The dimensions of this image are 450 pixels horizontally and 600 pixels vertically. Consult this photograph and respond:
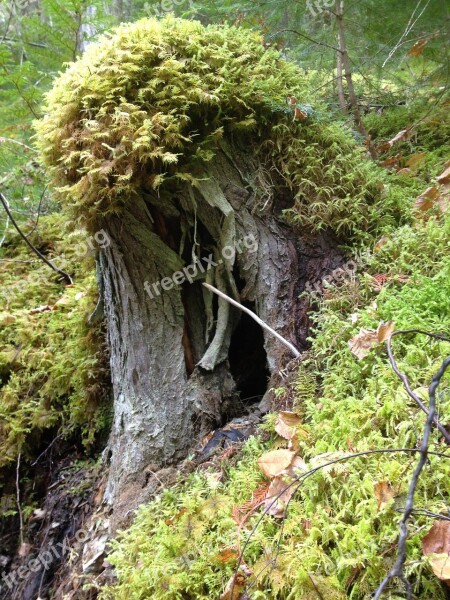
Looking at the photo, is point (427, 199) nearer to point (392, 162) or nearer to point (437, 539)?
point (392, 162)

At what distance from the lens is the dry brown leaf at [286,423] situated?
2.02m

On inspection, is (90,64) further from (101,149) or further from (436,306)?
(436,306)

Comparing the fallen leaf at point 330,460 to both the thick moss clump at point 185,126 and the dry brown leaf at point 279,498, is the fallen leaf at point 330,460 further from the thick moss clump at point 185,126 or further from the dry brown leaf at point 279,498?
the thick moss clump at point 185,126

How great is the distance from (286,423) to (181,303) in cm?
114

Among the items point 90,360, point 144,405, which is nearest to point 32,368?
point 90,360

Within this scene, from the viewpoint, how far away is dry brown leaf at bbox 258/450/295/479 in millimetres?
1804

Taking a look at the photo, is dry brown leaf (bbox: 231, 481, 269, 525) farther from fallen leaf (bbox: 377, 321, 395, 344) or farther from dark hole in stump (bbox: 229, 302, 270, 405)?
dark hole in stump (bbox: 229, 302, 270, 405)

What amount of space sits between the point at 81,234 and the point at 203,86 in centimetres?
125

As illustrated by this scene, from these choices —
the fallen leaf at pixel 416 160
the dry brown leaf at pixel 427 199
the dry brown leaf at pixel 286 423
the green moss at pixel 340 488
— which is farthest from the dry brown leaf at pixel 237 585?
the fallen leaf at pixel 416 160

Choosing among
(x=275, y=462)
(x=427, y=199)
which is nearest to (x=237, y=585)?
(x=275, y=462)

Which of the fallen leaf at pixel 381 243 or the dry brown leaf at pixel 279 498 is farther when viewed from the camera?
the fallen leaf at pixel 381 243

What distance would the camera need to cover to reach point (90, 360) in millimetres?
3416

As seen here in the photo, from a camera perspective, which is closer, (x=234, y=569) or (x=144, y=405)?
(x=234, y=569)

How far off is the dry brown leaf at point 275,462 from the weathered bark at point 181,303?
30.5 inches
